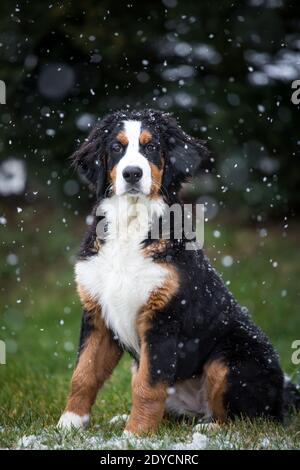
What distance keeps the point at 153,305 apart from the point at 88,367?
57cm

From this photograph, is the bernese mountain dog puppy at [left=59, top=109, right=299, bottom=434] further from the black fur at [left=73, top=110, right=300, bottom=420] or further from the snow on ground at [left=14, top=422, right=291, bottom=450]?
the snow on ground at [left=14, top=422, right=291, bottom=450]

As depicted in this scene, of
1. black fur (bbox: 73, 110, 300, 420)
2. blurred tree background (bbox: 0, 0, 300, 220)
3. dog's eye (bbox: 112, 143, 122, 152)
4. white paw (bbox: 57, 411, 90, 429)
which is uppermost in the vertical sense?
blurred tree background (bbox: 0, 0, 300, 220)

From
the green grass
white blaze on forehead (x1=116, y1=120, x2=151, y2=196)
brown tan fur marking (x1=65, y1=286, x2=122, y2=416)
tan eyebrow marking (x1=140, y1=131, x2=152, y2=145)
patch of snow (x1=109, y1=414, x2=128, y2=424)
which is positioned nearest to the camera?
the green grass

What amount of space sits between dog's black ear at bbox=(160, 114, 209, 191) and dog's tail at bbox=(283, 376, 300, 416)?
157 centimetres

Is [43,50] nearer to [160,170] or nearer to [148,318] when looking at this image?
[160,170]

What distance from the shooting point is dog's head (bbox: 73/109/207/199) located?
433cm

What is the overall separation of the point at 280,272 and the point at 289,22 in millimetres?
2863

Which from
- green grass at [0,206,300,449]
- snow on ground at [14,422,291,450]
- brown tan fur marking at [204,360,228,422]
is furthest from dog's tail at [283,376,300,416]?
snow on ground at [14,422,291,450]

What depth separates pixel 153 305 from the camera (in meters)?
4.35

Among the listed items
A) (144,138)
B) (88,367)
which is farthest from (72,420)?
(144,138)

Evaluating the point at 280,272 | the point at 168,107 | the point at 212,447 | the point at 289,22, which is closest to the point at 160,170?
the point at 212,447

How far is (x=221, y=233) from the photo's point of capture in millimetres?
9945

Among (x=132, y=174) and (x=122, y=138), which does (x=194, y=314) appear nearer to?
(x=132, y=174)

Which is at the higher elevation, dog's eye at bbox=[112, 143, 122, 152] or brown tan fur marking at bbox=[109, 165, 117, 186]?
dog's eye at bbox=[112, 143, 122, 152]
